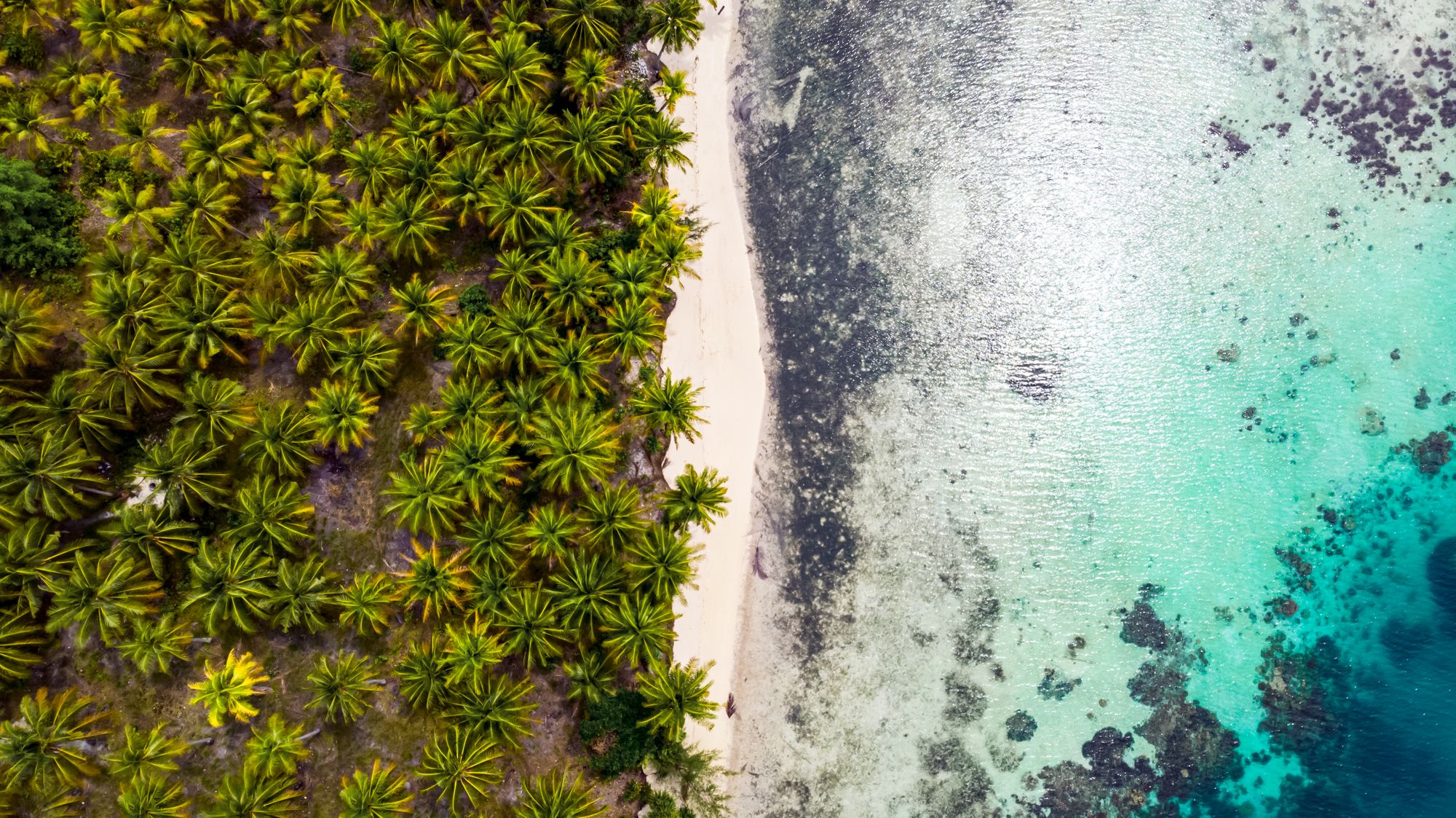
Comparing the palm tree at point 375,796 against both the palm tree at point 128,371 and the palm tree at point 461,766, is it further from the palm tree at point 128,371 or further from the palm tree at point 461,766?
the palm tree at point 128,371

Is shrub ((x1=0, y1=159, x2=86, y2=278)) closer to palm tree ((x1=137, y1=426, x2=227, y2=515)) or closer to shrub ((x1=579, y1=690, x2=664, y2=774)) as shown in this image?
palm tree ((x1=137, y1=426, x2=227, y2=515))

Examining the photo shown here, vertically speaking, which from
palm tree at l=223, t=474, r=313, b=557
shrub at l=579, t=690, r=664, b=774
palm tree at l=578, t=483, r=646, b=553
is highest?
palm tree at l=578, t=483, r=646, b=553

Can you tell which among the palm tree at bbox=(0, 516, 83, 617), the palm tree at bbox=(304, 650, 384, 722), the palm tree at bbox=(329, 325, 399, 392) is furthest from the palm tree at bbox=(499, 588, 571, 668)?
the palm tree at bbox=(0, 516, 83, 617)

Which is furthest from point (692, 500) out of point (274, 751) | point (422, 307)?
point (274, 751)

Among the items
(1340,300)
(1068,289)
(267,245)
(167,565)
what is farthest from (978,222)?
(167,565)

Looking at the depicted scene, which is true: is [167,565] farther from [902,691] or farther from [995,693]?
[995,693]

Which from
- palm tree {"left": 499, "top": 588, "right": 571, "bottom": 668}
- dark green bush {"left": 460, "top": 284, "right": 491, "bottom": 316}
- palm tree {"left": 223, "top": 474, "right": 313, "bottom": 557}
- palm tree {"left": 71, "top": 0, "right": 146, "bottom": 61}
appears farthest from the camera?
dark green bush {"left": 460, "top": 284, "right": 491, "bottom": 316}
